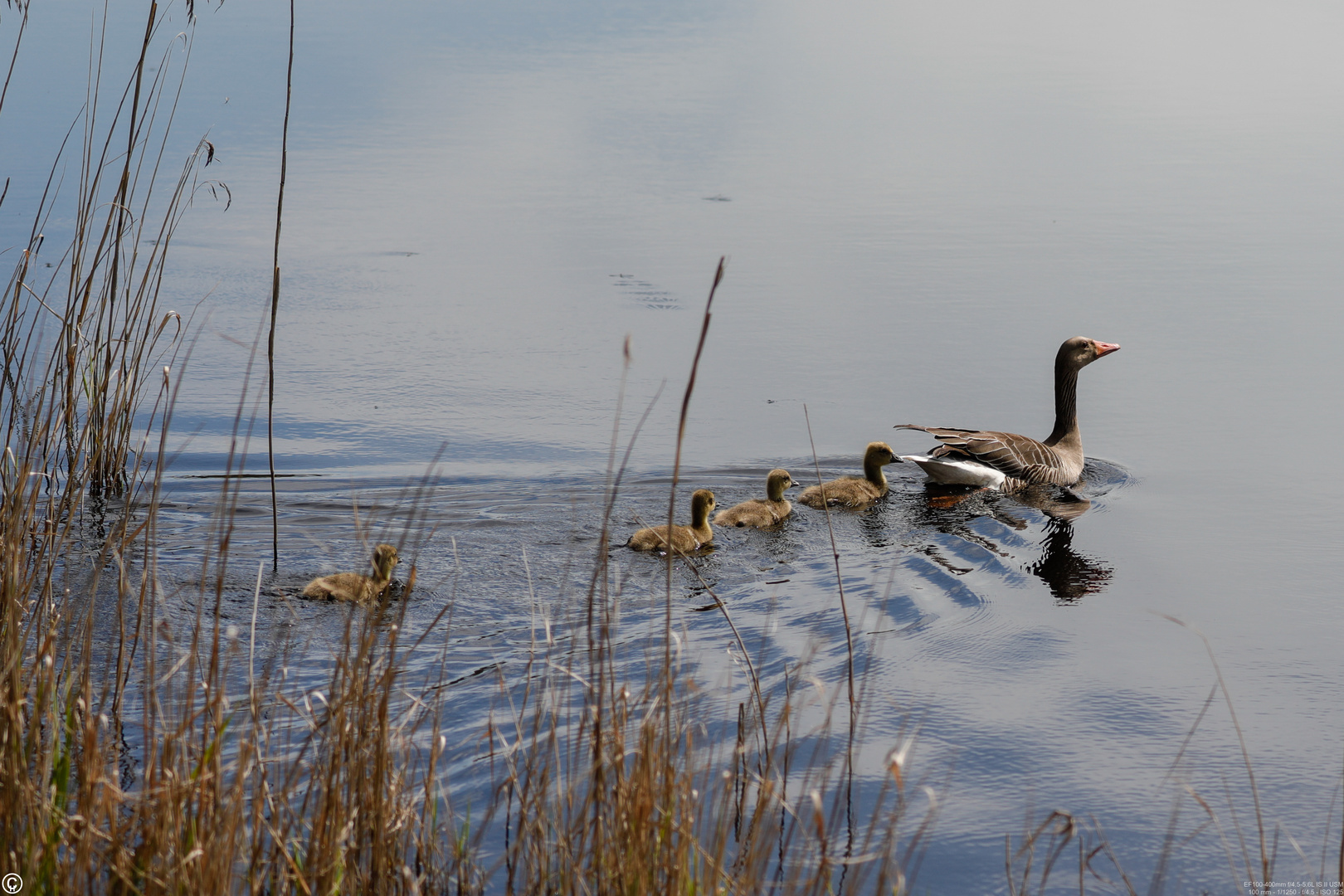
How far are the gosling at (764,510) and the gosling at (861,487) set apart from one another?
11.7 inches

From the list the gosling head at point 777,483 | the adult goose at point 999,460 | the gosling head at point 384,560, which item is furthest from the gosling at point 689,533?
the adult goose at point 999,460

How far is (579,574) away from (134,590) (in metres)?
2.24

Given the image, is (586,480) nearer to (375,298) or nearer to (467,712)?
(467,712)

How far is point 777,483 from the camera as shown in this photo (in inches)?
328

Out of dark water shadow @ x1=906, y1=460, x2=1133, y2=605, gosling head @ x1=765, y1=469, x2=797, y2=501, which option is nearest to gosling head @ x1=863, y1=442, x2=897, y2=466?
dark water shadow @ x1=906, y1=460, x2=1133, y2=605

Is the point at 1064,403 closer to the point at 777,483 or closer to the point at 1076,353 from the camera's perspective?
the point at 1076,353

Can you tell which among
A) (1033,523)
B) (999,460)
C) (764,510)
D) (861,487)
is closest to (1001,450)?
(999,460)

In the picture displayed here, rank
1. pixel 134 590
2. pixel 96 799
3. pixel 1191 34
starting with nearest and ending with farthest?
pixel 96 799 < pixel 134 590 < pixel 1191 34

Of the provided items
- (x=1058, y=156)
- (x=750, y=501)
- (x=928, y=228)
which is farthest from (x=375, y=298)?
(x=1058, y=156)

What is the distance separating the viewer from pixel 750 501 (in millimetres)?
8297

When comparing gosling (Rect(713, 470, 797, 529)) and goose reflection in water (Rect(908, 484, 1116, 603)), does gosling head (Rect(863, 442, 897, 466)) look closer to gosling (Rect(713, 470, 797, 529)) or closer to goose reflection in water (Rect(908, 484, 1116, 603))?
goose reflection in water (Rect(908, 484, 1116, 603))

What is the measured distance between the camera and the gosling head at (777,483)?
27.2ft

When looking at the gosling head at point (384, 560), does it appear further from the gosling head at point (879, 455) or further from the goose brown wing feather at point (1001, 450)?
the goose brown wing feather at point (1001, 450)

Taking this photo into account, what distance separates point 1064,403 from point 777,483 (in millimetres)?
2915
